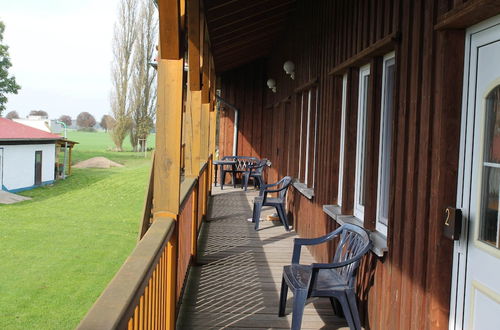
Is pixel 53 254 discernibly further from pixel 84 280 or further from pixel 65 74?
pixel 65 74

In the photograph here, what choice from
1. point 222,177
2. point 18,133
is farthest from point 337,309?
point 18,133

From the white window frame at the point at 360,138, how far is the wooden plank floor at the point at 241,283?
30.1 inches

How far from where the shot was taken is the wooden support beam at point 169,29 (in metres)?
2.60

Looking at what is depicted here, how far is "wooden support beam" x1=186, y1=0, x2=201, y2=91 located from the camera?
4.36 m

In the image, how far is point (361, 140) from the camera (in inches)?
150

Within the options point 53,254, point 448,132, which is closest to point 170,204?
point 448,132

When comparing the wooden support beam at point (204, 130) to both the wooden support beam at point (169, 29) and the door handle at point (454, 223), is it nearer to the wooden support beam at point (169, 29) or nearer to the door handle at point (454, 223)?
the wooden support beam at point (169, 29)

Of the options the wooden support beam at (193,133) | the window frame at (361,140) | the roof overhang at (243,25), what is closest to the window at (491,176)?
the window frame at (361,140)

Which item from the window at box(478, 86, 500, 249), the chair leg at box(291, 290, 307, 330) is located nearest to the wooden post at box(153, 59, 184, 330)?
the chair leg at box(291, 290, 307, 330)

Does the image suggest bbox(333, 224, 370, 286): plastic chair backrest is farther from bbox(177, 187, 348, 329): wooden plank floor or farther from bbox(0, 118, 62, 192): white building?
bbox(0, 118, 62, 192): white building

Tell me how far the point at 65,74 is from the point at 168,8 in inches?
2740

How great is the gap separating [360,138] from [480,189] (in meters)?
1.90

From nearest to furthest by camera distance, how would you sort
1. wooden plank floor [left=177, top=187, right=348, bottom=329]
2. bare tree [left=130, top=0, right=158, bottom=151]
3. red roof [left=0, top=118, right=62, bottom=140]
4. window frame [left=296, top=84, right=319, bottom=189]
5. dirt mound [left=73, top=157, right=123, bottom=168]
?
wooden plank floor [left=177, top=187, right=348, bottom=329]
window frame [left=296, top=84, right=319, bottom=189]
red roof [left=0, top=118, right=62, bottom=140]
bare tree [left=130, top=0, right=158, bottom=151]
dirt mound [left=73, top=157, right=123, bottom=168]

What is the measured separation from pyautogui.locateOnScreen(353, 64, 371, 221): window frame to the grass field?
4.32 meters
